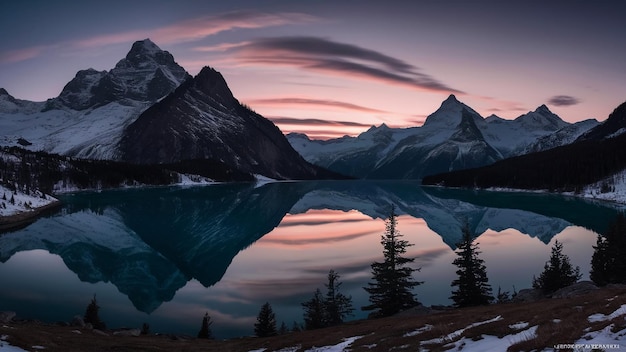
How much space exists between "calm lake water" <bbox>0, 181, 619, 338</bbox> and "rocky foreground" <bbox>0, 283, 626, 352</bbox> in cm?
1020

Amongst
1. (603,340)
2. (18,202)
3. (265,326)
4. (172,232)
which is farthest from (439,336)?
(18,202)

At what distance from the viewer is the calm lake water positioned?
55.2m

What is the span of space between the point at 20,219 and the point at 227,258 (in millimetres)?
82981

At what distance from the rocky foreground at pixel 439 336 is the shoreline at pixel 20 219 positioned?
296 ft

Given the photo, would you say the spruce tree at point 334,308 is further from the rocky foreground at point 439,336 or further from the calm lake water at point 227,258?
the rocky foreground at point 439,336

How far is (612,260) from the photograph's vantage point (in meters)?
59.6

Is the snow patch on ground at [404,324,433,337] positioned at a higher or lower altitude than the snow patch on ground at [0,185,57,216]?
lower

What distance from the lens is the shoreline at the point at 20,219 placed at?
11903cm

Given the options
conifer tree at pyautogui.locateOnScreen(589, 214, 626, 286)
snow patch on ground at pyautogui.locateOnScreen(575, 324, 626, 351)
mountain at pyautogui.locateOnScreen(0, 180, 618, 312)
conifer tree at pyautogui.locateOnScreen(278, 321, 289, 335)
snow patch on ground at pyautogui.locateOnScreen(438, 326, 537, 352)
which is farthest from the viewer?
mountain at pyautogui.locateOnScreen(0, 180, 618, 312)

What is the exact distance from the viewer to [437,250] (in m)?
89.4

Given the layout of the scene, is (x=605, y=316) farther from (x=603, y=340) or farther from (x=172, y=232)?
(x=172, y=232)

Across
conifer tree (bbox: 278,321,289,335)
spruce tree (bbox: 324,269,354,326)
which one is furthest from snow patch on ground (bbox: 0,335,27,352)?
spruce tree (bbox: 324,269,354,326)

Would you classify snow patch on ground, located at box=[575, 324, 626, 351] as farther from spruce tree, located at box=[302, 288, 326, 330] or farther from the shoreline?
the shoreline

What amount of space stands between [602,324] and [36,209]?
541 feet
